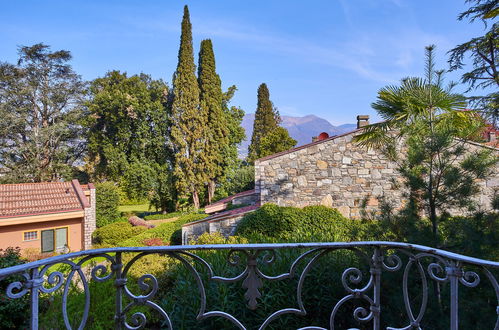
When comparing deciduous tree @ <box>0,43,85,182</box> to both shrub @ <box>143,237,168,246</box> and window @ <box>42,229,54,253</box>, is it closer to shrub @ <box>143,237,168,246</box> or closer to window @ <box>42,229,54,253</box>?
window @ <box>42,229,54,253</box>

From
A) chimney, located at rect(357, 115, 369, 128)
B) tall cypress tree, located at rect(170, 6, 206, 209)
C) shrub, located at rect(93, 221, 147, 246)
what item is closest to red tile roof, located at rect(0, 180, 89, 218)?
shrub, located at rect(93, 221, 147, 246)

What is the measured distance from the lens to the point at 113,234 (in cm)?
1364

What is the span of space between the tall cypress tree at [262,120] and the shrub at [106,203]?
1035cm

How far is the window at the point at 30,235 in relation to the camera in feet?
37.9

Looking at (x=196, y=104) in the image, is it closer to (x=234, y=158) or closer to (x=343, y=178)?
(x=234, y=158)

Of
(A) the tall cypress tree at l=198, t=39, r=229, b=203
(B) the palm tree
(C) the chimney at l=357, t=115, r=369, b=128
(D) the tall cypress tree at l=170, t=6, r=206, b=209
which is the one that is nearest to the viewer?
(B) the palm tree

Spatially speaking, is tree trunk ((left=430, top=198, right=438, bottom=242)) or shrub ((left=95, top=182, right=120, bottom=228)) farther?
shrub ((left=95, top=182, right=120, bottom=228))

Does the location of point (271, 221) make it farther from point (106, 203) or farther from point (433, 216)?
point (106, 203)

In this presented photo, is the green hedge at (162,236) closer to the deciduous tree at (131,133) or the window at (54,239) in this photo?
the window at (54,239)

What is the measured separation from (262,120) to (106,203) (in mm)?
13044

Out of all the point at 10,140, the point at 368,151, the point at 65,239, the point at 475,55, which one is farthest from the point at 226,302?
the point at 10,140

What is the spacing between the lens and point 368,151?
342 inches

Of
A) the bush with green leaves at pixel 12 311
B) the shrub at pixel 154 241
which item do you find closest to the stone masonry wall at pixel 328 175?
the shrub at pixel 154 241

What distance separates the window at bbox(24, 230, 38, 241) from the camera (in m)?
11.5
